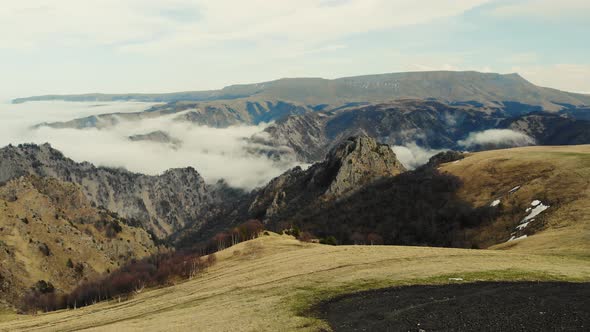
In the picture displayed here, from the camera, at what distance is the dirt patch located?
35.5 m

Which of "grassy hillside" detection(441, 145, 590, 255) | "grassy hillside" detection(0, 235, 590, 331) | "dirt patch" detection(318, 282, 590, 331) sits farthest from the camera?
"grassy hillside" detection(441, 145, 590, 255)

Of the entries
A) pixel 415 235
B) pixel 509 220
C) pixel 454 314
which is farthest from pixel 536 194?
pixel 454 314

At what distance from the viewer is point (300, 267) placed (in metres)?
78.5

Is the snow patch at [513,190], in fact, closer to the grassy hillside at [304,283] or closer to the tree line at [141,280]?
the grassy hillside at [304,283]

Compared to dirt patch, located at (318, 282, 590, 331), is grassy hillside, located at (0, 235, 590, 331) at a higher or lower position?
lower

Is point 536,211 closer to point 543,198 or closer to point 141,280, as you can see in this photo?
point 543,198

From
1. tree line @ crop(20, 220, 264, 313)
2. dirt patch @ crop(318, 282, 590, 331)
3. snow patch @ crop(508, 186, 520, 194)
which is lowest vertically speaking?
tree line @ crop(20, 220, 264, 313)

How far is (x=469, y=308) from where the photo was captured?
40.4 m

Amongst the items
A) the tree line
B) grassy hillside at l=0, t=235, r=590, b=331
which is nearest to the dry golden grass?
grassy hillside at l=0, t=235, r=590, b=331

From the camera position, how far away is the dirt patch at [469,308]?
1398 inches

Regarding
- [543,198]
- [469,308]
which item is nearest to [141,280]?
[469,308]

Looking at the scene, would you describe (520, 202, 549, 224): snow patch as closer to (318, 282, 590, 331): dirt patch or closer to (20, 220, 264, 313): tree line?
(318, 282, 590, 331): dirt patch

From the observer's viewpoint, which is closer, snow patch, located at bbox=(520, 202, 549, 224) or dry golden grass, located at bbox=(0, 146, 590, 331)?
dry golden grass, located at bbox=(0, 146, 590, 331)

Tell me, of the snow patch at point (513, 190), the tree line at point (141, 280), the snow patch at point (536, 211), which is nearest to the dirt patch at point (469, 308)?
the tree line at point (141, 280)
